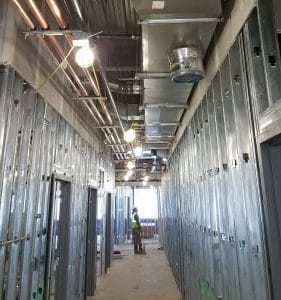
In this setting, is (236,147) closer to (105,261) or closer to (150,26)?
(150,26)

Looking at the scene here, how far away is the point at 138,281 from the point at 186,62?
18.0 ft

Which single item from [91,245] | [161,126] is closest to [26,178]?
[161,126]

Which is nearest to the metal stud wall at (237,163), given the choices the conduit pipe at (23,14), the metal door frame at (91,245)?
the conduit pipe at (23,14)

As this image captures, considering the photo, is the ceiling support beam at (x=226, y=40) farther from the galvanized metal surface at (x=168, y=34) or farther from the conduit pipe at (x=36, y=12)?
→ the conduit pipe at (x=36, y=12)

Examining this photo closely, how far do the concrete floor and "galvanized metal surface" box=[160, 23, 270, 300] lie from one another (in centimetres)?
204

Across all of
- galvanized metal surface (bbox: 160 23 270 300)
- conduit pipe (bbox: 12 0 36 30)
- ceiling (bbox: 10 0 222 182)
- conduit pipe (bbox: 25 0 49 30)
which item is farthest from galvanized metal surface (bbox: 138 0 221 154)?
conduit pipe (bbox: 12 0 36 30)

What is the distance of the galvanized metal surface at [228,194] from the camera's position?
1.81 m

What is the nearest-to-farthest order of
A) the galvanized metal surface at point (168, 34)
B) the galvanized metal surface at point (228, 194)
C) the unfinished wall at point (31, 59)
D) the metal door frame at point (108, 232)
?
the galvanized metal surface at point (228, 194)
the galvanized metal surface at point (168, 34)
the unfinished wall at point (31, 59)
the metal door frame at point (108, 232)

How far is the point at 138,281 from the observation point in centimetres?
637

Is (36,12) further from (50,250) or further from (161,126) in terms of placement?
(161,126)

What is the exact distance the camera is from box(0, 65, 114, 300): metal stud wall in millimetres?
2432

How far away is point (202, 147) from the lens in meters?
3.20

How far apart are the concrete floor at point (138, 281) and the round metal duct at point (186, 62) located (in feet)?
14.3

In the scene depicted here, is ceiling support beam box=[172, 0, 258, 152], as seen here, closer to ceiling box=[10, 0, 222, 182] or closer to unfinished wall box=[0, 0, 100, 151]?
ceiling box=[10, 0, 222, 182]
